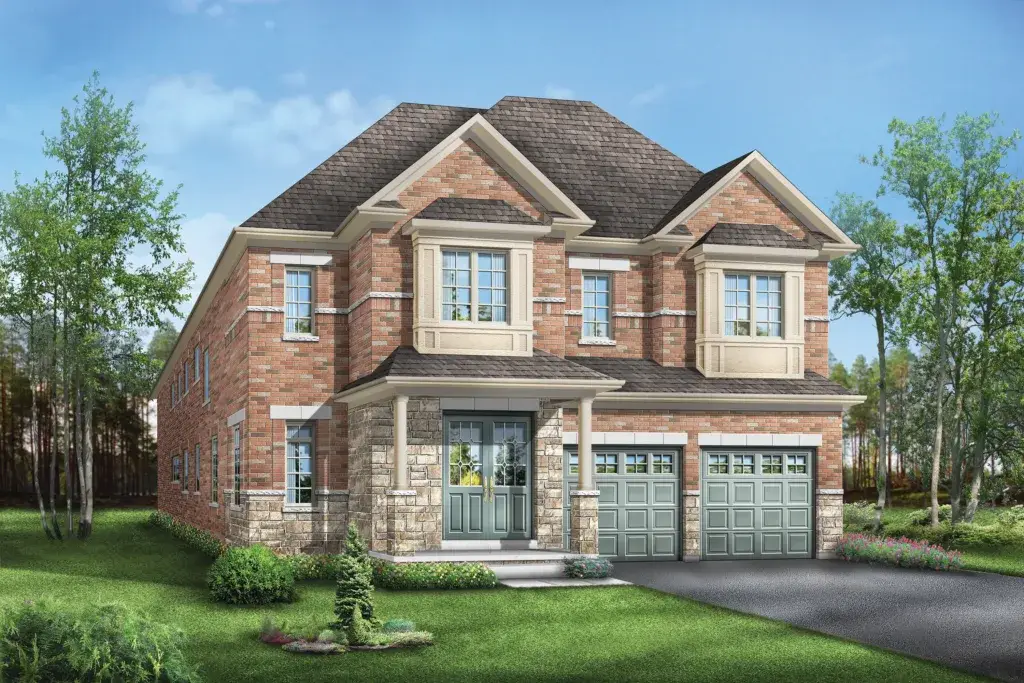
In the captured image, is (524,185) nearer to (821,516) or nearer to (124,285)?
(821,516)

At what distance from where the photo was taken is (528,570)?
68.6 feet

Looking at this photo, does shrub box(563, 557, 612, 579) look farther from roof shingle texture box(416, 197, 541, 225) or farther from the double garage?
roof shingle texture box(416, 197, 541, 225)

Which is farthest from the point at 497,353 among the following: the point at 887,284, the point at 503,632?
the point at 887,284

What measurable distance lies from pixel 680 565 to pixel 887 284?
1354 centimetres

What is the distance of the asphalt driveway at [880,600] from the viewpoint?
1442 centimetres

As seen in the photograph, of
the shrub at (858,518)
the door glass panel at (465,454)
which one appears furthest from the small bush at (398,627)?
the shrub at (858,518)

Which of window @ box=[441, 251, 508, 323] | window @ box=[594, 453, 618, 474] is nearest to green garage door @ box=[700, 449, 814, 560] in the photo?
window @ box=[594, 453, 618, 474]

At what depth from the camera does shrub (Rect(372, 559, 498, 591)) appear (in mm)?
19594

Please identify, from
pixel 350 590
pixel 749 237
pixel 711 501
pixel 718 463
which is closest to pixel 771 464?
pixel 718 463

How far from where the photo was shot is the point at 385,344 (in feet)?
73.7

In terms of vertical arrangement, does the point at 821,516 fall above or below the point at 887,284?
below

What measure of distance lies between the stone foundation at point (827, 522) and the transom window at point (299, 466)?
10.9 metres

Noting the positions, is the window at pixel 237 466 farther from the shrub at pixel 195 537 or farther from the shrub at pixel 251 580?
the shrub at pixel 251 580

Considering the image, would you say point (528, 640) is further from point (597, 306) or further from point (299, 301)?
point (597, 306)
